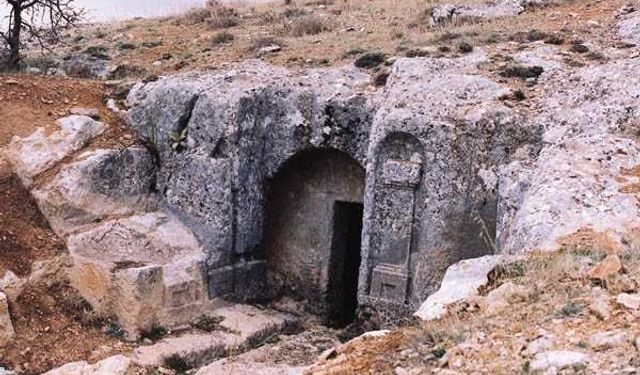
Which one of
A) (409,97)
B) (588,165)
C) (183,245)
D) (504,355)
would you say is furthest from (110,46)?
(504,355)

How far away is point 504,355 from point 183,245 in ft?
21.8

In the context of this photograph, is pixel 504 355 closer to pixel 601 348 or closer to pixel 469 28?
pixel 601 348

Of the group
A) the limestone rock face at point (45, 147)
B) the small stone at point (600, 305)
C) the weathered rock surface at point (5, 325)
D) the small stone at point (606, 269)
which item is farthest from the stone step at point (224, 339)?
the small stone at point (600, 305)

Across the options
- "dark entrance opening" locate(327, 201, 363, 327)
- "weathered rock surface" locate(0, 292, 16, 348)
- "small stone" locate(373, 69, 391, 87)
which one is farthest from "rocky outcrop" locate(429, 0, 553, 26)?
"weathered rock surface" locate(0, 292, 16, 348)

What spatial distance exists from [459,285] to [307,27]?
9.64 meters

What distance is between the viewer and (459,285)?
5.90m

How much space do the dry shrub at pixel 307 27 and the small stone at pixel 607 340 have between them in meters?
10.8

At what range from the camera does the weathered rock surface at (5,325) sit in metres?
8.92

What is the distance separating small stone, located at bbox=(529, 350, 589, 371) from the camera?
413 centimetres

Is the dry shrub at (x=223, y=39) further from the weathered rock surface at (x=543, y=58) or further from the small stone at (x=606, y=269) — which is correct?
the small stone at (x=606, y=269)

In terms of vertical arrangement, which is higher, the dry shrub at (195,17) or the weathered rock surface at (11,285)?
the dry shrub at (195,17)

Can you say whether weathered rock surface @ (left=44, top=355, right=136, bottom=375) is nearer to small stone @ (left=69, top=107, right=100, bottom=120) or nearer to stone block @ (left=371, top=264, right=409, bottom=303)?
stone block @ (left=371, top=264, right=409, bottom=303)

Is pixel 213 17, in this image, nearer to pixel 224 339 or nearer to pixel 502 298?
pixel 224 339

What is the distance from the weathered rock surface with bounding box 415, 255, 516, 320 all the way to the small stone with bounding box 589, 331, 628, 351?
1.17 m
